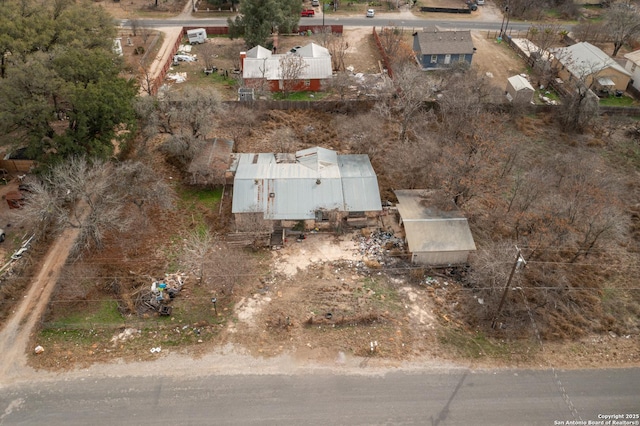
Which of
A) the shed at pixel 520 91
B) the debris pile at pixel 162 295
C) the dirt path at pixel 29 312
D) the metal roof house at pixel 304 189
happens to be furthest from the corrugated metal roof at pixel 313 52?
the debris pile at pixel 162 295

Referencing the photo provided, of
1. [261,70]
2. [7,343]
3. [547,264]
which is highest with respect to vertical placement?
[261,70]

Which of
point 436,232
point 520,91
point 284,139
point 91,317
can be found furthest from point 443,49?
point 91,317

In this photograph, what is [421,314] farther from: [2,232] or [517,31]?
[517,31]

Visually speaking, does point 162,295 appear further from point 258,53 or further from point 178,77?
point 258,53

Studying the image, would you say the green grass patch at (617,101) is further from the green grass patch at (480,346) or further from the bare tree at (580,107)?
the green grass patch at (480,346)

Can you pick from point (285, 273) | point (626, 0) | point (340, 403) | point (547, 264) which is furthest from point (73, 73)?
point (626, 0)
